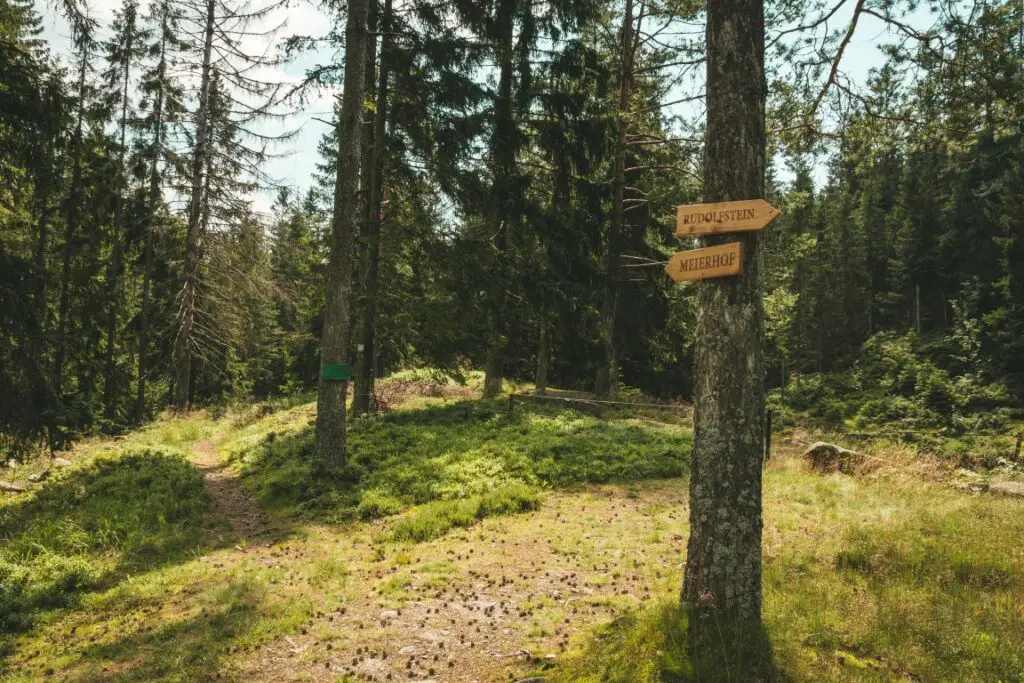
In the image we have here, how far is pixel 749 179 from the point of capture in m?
4.61

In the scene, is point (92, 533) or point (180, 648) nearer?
point (180, 648)

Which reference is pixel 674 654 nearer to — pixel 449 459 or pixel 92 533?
pixel 449 459

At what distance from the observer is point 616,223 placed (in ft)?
66.9

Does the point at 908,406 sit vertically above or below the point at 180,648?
above

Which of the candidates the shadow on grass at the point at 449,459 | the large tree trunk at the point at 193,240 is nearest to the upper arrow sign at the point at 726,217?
the shadow on grass at the point at 449,459

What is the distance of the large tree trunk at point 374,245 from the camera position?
616 inches

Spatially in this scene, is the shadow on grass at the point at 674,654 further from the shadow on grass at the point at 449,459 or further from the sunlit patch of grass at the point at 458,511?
the shadow on grass at the point at 449,459

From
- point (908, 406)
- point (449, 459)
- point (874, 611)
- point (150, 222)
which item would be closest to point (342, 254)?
point (449, 459)

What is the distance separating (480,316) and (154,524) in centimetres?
914

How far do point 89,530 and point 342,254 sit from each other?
6255 millimetres

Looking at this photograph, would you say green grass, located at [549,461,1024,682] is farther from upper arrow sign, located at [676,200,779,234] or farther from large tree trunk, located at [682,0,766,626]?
upper arrow sign, located at [676,200,779,234]

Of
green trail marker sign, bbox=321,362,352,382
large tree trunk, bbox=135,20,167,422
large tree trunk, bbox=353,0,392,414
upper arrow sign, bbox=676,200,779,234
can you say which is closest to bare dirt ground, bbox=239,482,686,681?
upper arrow sign, bbox=676,200,779,234

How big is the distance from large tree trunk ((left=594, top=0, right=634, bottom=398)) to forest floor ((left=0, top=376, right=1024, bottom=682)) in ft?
24.5

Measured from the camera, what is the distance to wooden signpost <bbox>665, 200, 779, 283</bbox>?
14.6ft
